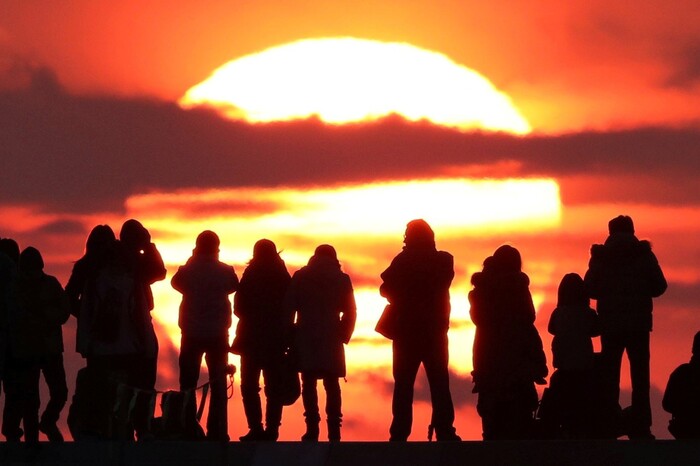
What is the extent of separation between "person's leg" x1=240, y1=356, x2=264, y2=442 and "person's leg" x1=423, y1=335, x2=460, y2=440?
210cm

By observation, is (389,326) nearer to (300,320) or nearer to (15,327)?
(300,320)

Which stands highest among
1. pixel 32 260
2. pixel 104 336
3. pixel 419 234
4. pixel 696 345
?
pixel 419 234

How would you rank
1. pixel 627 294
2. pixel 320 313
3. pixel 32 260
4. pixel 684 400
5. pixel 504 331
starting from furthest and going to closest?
pixel 320 313
pixel 627 294
pixel 504 331
pixel 684 400
pixel 32 260

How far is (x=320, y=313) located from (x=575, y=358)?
2.88m

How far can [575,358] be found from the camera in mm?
19000

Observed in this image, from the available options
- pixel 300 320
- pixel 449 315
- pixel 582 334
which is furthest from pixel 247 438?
pixel 582 334

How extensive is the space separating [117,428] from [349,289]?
3.22 meters

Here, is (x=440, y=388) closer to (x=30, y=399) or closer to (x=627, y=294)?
(x=627, y=294)

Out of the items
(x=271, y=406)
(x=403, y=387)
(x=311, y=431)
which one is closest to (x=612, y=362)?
(x=403, y=387)

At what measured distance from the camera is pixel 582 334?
18922 millimetres

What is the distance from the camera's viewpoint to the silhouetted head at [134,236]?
18078 millimetres

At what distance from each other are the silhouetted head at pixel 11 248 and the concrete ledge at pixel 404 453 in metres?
2.91

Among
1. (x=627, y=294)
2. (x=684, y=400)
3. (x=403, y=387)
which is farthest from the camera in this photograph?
(x=627, y=294)

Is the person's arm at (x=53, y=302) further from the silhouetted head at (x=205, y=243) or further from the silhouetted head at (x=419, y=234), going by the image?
the silhouetted head at (x=419, y=234)
